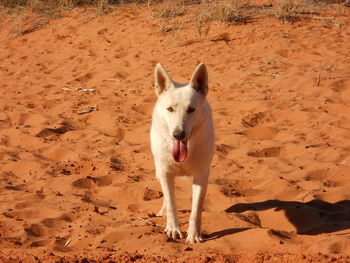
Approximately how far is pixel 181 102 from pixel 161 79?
1.36 ft

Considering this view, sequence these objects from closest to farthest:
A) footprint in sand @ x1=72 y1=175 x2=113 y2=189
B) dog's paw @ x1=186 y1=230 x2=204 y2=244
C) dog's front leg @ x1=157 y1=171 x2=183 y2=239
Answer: dog's paw @ x1=186 y1=230 x2=204 y2=244 < dog's front leg @ x1=157 y1=171 x2=183 y2=239 < footprint in sand @ x1=72 y1=175 x2=113 y2=189

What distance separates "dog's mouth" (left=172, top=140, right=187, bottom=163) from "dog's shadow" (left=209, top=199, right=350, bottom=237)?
783mm

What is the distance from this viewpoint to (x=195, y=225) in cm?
460

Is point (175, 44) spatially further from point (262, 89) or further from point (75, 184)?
point (75, 184)

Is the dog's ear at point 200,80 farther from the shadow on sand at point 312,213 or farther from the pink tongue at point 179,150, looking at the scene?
the shadow on sand at point 312,213

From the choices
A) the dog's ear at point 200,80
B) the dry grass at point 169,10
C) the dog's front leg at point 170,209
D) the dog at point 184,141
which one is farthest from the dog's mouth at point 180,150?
the dry grass at point 169,10

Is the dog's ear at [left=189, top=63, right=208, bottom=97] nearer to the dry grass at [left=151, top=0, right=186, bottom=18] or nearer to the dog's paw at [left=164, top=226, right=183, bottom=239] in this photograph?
the dog's paw at [left=164, top=226, right=183, bottom=239]

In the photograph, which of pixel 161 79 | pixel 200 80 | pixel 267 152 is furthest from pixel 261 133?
pixel 161 79

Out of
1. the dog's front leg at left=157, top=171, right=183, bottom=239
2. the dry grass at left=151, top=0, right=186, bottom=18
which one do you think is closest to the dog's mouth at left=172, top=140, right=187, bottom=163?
the dog's front leg at left=157, top=171, right=183, bottom=239

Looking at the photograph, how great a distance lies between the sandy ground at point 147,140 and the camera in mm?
4512

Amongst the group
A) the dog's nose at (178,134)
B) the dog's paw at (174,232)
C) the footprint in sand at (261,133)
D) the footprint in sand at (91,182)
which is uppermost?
the dog's nose at (178,134)

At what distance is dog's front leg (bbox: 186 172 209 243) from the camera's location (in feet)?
15.0

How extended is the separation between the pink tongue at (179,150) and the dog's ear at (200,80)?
23.0 inches

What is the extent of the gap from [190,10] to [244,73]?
3.70 m
